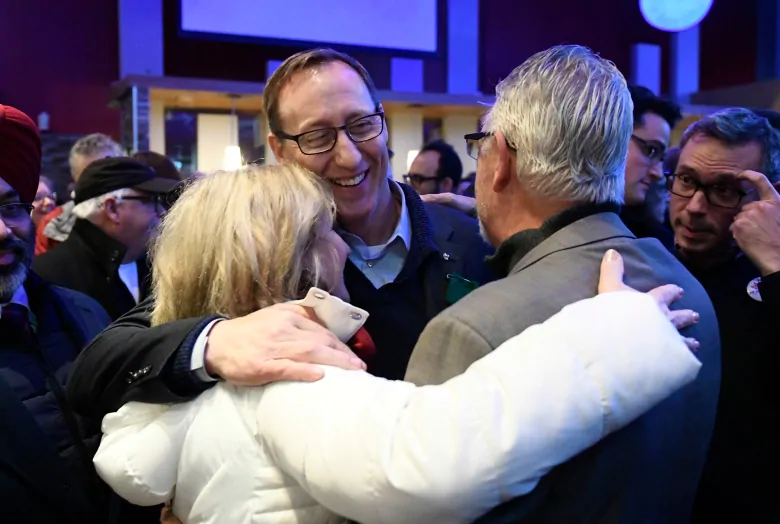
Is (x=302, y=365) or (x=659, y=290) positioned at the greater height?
(x=659, y=290)

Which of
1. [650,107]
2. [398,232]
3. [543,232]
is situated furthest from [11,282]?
[650,107]

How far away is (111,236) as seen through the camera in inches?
121

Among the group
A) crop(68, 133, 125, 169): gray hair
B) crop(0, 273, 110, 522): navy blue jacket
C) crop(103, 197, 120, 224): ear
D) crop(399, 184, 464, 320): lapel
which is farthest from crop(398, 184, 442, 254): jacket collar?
crop(68, 133, 125, 169): gray hair

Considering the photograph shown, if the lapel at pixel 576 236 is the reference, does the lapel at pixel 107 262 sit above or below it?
below

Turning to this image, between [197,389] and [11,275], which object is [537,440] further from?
[11,275]

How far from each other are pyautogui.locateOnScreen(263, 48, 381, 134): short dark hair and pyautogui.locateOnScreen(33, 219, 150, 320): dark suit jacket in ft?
4.84

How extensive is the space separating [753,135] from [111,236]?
2571mm

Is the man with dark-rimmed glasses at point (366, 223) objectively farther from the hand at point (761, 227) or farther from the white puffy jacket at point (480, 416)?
the hand at point (761, 227)

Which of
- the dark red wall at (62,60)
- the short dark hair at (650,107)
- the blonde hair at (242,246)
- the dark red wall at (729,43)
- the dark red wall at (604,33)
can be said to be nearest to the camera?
the blonde hair at (242,246)

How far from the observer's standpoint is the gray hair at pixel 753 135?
1.72m

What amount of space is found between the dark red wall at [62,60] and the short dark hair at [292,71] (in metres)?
5.38

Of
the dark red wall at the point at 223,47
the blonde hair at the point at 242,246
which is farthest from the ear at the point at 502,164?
the dark red wall at the point at 223,47

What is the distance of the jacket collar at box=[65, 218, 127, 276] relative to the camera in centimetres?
299

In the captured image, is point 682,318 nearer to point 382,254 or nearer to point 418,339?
point 418,339
